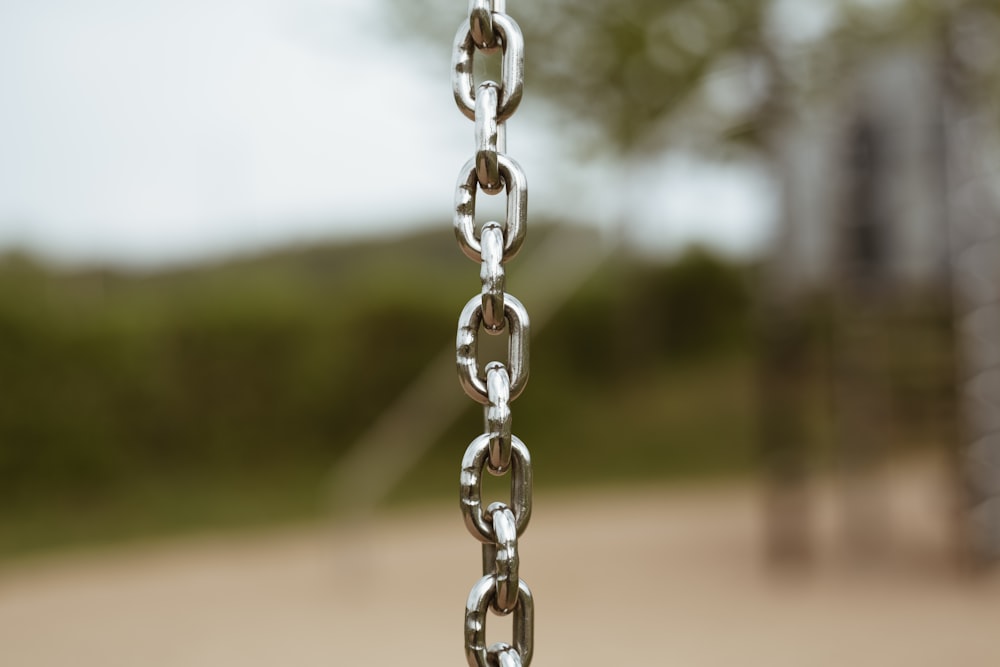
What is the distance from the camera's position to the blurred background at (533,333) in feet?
15.3

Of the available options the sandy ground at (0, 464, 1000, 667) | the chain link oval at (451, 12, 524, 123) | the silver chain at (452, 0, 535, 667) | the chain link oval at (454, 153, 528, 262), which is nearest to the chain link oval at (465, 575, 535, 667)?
the silver chain at (452, 0, 535, 667)

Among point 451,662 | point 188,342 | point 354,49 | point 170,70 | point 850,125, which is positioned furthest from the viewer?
point 354,49

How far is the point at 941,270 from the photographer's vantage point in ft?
16.1

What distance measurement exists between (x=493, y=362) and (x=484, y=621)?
7.1 inches

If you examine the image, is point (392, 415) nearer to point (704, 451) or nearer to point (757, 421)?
point (704, 451)

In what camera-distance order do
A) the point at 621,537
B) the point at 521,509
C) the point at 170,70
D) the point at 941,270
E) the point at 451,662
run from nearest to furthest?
the point at 521,509
the point at 451,662
the point at 941,270
the point at 621,537
the point at 170,70

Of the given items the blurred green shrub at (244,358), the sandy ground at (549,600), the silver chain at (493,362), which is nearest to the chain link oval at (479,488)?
the silver chain at (493,362)

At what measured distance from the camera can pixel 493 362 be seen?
2.34 feet

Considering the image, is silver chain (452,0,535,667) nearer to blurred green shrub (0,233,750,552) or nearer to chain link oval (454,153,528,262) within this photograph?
chain link oval (454,153,528,262)

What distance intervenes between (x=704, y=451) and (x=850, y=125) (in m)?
5.46

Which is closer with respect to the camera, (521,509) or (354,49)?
(521,509)

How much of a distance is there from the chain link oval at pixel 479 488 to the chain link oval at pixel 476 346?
1.4 inches

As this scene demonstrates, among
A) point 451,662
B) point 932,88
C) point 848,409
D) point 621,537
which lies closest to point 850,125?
point 932,88

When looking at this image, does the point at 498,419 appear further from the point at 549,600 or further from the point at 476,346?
the point at 549,600
